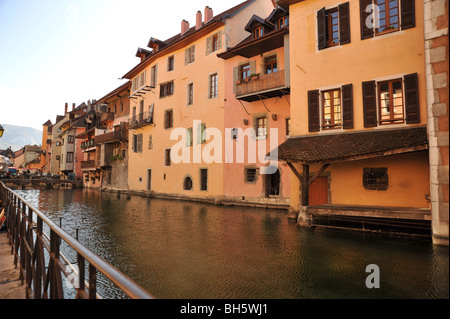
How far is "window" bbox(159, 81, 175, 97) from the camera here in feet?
82.6

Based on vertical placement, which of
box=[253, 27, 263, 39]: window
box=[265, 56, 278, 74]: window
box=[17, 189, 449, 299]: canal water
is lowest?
box=[17, 189, 449, 299]: canal water

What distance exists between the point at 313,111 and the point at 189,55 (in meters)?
15.1

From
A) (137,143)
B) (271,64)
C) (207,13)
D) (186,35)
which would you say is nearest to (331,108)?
(271,64)

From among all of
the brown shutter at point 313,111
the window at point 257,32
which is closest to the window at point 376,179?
the brown shutter at point 313,111

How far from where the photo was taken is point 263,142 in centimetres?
1759

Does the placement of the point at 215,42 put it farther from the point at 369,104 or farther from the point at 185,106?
the point at 369,104

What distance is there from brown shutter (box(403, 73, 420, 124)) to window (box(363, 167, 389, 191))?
1.98 m

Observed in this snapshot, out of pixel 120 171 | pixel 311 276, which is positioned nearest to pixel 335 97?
pixel 311 276

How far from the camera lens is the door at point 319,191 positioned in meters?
12.6

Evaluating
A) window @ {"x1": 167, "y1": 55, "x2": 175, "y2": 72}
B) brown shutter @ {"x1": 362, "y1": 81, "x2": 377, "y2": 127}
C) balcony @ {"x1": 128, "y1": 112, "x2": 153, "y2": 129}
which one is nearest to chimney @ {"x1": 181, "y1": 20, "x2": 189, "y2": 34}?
window @ {"x1": 167, "y1": 55, "x2": 175, "y2": 72}

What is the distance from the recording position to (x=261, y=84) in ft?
53.3

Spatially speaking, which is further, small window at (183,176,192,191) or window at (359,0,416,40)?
small window at (183,176,192,191)

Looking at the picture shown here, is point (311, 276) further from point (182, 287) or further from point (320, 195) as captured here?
point (320, 195)

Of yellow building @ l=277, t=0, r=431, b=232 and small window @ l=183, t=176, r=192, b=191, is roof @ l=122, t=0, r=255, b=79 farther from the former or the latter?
small window @ l=183, t=176, r=192, b=191
